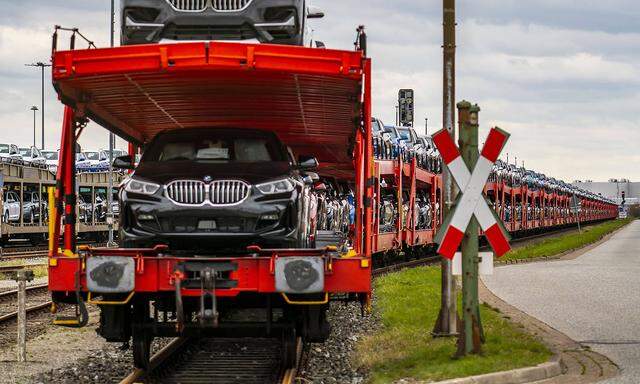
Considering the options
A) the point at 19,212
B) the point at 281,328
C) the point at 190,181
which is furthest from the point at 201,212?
the point at 19,212

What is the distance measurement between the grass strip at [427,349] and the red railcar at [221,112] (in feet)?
2.83

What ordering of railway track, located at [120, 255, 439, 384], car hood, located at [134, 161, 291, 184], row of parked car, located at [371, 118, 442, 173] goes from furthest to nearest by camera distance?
row of parked car, located at [371, 118, 442, 173] < railway track, located at [120, 255, 439, 384] < car hood, located at [134, 161, 291, 184]

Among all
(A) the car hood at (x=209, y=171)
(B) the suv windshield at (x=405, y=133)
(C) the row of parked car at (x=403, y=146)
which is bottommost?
(A) the car hood at (x=209, y=171)

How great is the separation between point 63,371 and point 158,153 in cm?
234

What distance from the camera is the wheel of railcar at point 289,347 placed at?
33.4ft

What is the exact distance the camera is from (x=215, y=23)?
10820 mm

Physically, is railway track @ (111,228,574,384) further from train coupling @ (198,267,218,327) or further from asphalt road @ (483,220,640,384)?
asphalt road @ (483,220,640,384)

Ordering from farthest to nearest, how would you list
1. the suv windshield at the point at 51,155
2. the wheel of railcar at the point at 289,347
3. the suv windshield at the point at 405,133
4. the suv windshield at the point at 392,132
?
the suv windshield at the point at 51,155, the suv windshield at the point at 405,133, the suv windshield at the point at 392,132, the wheel of railcar at the point at 289,347

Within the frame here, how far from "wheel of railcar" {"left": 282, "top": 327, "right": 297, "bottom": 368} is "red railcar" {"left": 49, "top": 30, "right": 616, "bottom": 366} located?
2 centimetres

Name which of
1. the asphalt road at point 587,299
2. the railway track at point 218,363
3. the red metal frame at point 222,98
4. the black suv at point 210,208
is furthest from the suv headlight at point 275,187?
the asphalt road at point 587,299

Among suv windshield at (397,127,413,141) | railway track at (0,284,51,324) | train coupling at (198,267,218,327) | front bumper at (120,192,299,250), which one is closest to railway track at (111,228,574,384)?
train coupling at (198,267,218,327)

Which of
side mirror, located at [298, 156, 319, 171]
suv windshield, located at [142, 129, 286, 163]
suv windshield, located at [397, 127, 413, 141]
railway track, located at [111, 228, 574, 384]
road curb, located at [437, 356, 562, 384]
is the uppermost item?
suv windshield, located at [397, 127, 413, 141]

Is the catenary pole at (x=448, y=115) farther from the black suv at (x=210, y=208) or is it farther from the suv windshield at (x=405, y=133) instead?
the suv windshield at (x=405, y=133)

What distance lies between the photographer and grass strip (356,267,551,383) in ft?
32.2
